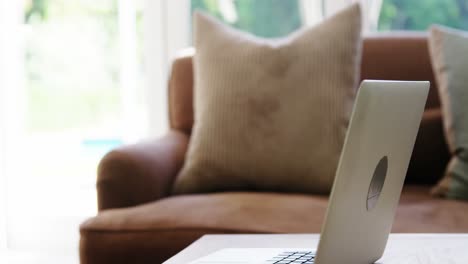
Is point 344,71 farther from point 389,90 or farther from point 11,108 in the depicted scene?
point 11,108

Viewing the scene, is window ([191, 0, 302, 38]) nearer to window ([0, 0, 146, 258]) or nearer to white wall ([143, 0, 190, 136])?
white wall ([143, 0, 190, 136])

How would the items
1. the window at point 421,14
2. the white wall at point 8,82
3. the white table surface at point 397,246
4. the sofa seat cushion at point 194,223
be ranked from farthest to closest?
1. the white wall at point 8,82
2. the window at point 421,14
3. the sofa seat cushion at point 194,223
4. the white table surface at point 397,246

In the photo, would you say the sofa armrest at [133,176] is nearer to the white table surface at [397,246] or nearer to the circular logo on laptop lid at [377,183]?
the white table surface at [397,246]

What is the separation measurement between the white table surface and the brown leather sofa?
371 mm

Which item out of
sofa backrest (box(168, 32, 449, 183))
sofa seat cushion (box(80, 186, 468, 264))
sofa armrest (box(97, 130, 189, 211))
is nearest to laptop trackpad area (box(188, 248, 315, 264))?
sofa seat cushion (box(80, 186, 468, 264))

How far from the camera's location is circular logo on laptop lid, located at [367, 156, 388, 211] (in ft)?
3.29

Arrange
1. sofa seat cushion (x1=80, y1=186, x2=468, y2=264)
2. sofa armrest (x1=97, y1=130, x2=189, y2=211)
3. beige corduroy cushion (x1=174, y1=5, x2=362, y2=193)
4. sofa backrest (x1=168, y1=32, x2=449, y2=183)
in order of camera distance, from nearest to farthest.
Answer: sofa seat cushion (x1=80, y1=186, x2=468, y2=264) < sofa armrest (x1=97, y1=130, x2=189, y2=211) < beige corduroy cushion (x1=174, y1=5, x2=362, y2=193) < sofa backrest (x1=168, y1=32, x2=449, y2=183)

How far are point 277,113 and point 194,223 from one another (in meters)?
0.53

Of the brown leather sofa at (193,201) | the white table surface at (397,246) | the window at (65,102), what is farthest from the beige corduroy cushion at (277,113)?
the window at (65,102)

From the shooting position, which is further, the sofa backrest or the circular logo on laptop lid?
the sofa backrest

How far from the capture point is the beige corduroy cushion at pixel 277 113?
2.16 meters

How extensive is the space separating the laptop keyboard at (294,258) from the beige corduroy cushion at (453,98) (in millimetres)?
1077

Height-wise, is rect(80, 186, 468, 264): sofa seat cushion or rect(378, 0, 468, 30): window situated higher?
rect(378, 0, 468, 30): window

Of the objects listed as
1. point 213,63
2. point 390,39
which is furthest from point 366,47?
point 213,63
